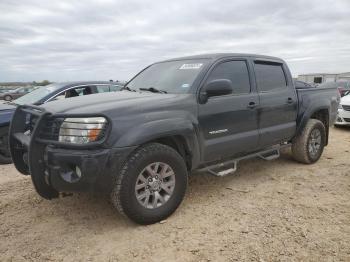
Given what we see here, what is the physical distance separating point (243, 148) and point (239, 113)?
487mm

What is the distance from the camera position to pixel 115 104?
348cm

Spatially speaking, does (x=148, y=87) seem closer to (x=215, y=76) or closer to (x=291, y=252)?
(x=215, y=76)

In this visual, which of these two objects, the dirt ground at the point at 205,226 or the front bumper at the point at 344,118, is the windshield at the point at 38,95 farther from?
the front bumper at the point at 344,118

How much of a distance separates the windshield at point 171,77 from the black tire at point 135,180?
0.87 m

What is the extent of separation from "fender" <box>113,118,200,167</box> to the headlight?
200 millimetres

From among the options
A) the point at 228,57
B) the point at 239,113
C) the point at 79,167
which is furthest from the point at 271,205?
the point at 79,167

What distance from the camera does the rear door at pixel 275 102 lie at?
4832 millimetres

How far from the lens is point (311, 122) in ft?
18.8

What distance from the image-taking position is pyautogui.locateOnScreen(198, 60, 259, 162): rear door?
13.4ft

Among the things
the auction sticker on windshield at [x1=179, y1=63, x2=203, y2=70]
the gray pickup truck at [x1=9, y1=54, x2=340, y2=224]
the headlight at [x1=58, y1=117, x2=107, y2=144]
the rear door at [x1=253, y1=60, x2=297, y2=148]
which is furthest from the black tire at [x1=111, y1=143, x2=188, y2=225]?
the rear door at [x1=253, y1=60, x2=297, y2=148]

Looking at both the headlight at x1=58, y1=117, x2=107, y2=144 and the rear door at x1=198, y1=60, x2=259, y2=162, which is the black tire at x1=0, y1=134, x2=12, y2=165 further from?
the rear door at x1=198, y1=60, x2=259, y2=162

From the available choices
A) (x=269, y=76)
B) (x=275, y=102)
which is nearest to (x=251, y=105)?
(x=275, y=102)

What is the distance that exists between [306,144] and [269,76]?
134cm

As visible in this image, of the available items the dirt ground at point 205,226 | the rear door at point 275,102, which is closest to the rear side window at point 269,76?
the rear door at point 275,102
